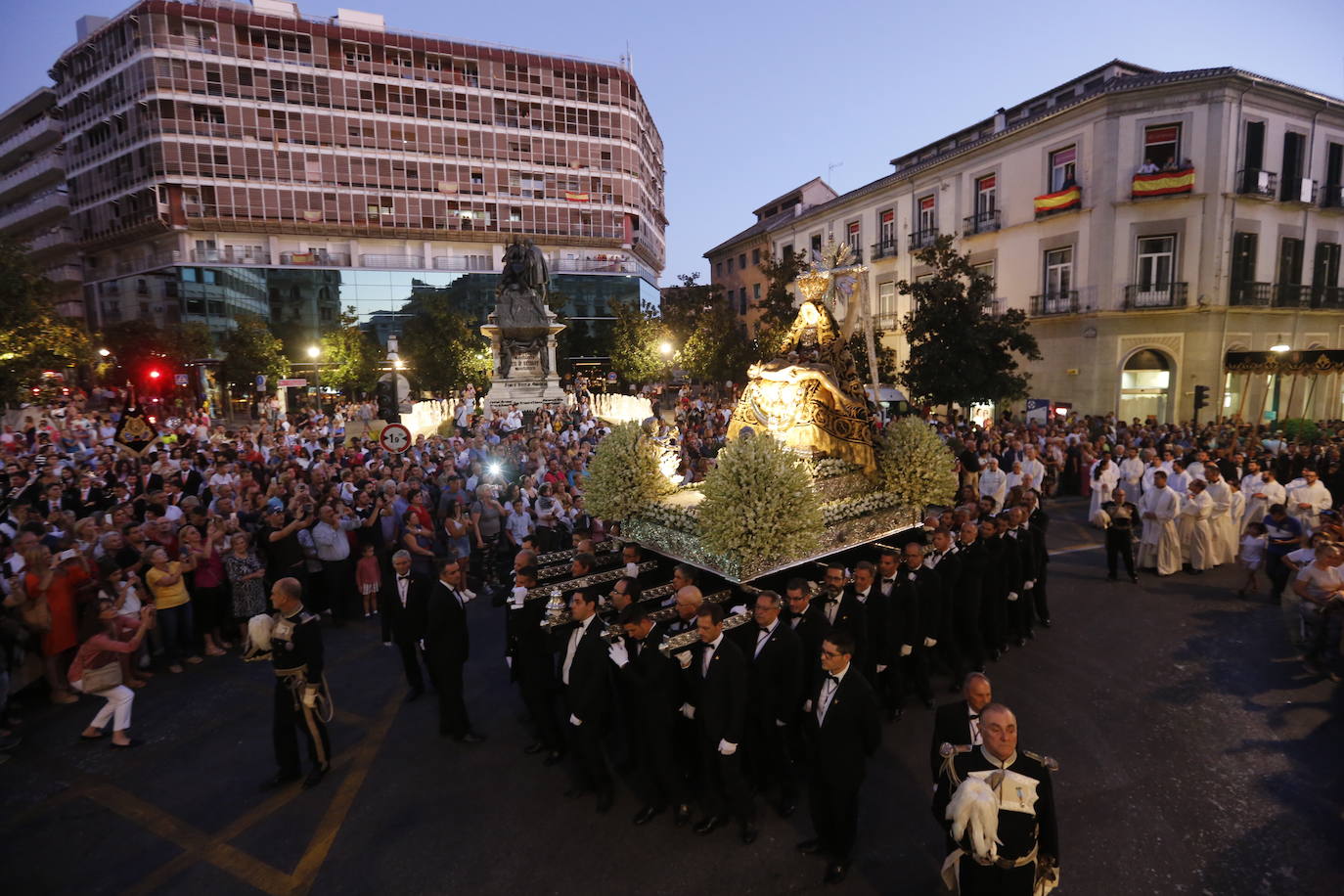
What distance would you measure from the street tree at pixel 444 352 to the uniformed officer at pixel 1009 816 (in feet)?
122

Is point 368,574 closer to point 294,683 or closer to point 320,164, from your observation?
point 294,683

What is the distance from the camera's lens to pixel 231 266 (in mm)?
A: 45750

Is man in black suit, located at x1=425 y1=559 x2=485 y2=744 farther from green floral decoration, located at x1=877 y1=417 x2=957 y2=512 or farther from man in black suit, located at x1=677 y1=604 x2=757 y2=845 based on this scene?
green floral decoration, located at x1=877 y1=417 x2=957 y2=512

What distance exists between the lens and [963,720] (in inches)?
170

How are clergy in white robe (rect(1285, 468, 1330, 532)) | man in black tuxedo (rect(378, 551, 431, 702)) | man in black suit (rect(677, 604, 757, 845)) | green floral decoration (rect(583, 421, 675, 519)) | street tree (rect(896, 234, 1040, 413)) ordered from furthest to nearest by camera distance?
street tree (rect(896, 234, 1040, 413)) → clergy in white robe (rect(1285, 468, 1330, 532)) → green floral decoration (rect(583, 421, 675, 519)) → man in black tuxedo (rect(378, 551, 431, 702)) → man in black suit (rect(677, 604, 757, 845))

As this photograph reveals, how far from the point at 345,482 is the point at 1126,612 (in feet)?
42.8

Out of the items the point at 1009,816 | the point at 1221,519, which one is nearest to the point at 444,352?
the point at 1221,519

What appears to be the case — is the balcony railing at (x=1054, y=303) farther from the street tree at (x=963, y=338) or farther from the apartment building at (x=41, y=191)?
the apartment building at (x=41, y=191)

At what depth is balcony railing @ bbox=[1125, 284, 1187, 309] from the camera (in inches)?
944

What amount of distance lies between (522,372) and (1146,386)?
2380 cm

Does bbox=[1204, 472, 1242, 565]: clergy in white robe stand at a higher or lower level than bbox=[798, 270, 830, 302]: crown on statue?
lower

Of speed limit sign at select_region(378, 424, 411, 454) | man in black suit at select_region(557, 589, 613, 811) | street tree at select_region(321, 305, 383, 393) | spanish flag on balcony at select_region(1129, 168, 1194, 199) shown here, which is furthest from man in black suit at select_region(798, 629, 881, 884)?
street tree at select_region(321, 305, 383, 393)

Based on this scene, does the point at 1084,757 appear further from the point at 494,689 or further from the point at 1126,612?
→ the point at 494,689

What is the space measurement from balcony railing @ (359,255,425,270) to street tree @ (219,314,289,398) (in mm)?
11951
